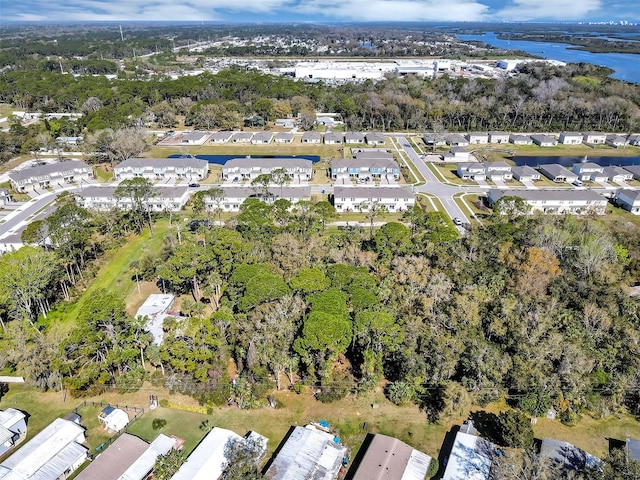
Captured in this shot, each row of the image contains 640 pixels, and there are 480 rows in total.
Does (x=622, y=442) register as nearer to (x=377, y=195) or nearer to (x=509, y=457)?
(x=509, y=457)

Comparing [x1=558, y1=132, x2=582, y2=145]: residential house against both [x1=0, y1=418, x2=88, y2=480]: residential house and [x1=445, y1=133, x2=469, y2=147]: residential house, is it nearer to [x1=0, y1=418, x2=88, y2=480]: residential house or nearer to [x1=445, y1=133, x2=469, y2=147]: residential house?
[x1=445, y1=133, x2=469, y2=147]: residential house

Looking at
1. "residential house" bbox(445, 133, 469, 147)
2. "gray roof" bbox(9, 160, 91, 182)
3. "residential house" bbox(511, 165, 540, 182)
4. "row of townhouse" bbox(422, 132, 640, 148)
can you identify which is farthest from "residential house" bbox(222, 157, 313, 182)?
"residential house" bbox(445, 133, 469, 147)

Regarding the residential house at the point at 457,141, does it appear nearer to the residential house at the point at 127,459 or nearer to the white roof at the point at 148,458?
the residential house at the point at 127,459

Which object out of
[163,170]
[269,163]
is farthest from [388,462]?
[163,170]

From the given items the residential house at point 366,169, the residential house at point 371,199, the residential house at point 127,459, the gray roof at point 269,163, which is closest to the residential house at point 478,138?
the residential house at point 366,169

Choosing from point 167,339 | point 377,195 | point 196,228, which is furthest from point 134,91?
point 167,339
